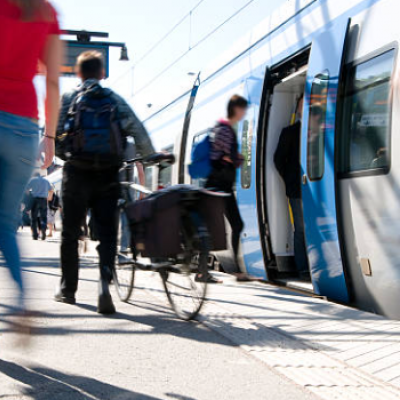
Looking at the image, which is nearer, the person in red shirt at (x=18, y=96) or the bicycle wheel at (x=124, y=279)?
the person in red shirt at (x=18, y=96)

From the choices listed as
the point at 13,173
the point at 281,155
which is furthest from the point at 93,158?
the point at 281,155

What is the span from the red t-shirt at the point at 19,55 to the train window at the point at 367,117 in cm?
271

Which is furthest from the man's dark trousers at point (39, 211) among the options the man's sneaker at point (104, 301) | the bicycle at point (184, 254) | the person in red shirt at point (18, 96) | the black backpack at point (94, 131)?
the person in red shirt at point (18, 96)

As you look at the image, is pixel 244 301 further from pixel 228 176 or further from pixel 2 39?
pixel 2 39

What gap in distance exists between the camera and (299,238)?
21.1ft

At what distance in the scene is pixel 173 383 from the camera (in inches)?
109

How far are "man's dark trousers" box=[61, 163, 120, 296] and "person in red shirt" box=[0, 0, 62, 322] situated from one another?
57.1 inches

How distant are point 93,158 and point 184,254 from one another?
90cm

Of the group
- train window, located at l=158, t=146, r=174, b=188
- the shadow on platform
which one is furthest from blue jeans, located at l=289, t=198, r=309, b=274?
train window, located at l=158, t=146, r=174, b=188

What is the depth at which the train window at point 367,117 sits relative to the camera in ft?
14.4

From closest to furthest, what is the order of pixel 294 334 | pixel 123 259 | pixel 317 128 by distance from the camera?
pixel 294 334
pixel 123 259
pixel 317 128

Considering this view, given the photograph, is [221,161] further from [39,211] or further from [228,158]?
[39,211]

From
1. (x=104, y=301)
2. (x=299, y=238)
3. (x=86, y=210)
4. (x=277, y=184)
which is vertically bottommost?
(x=104, y=301)

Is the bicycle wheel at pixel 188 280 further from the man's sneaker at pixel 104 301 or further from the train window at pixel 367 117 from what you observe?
the train window at pixel 367 117
